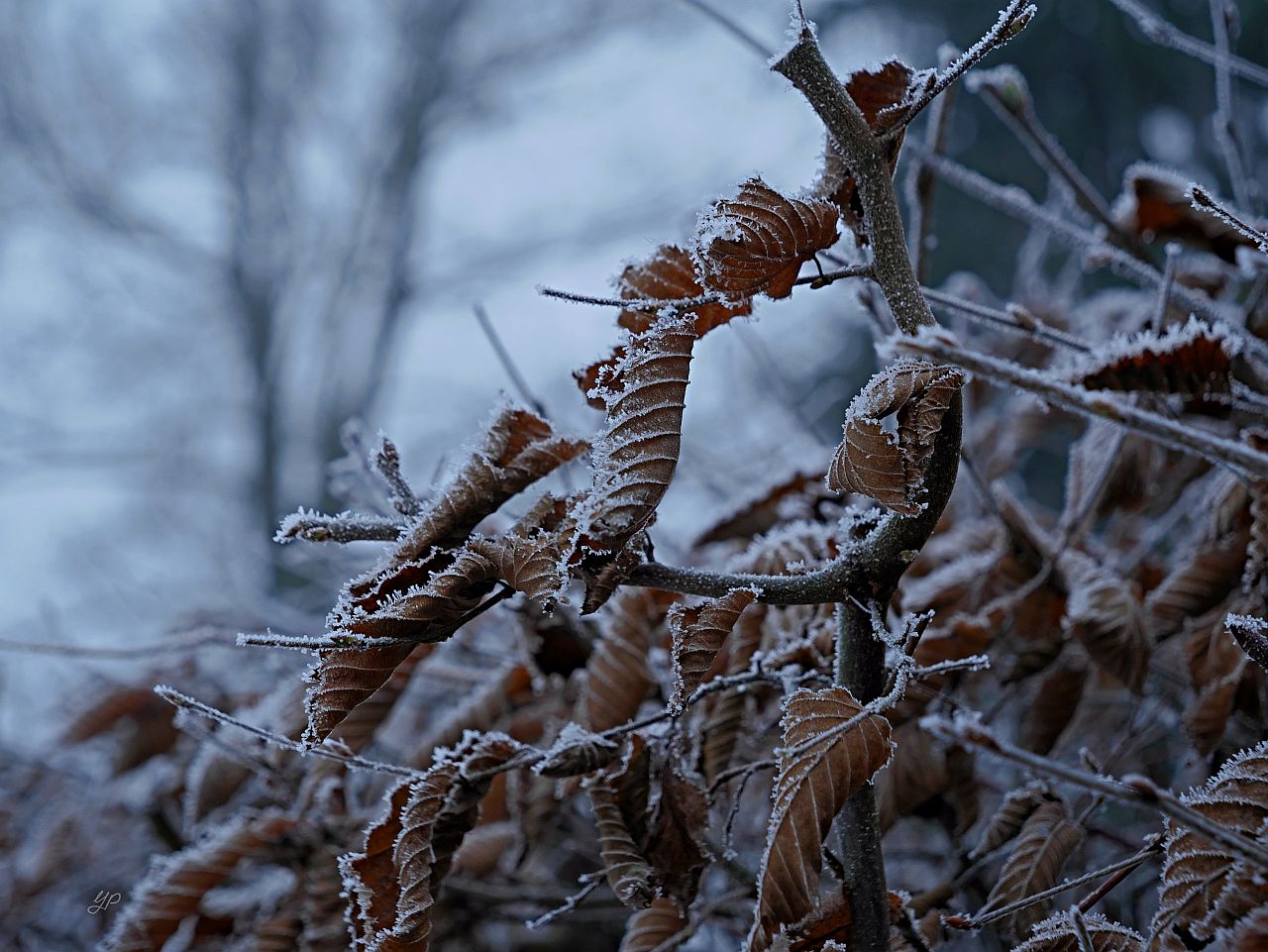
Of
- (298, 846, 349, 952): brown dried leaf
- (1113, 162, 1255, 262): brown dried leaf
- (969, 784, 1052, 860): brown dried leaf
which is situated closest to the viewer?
(969, 784, 1052, 860): brown dried leaf

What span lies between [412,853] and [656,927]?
259 mm

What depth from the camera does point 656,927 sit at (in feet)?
2.66

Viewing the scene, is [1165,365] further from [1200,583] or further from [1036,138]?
[1036,138]

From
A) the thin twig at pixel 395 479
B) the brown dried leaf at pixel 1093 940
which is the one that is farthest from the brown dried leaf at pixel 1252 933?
the thin twig at pixel 395 479

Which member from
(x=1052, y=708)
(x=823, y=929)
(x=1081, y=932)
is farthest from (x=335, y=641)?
(x=1052, y=708)

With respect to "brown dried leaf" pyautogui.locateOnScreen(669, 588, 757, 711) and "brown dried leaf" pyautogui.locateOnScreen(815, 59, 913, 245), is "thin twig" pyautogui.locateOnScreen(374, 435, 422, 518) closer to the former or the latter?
"brown dried leaf" pyautogui.locateOnScreen(669, 588, 757, 711)

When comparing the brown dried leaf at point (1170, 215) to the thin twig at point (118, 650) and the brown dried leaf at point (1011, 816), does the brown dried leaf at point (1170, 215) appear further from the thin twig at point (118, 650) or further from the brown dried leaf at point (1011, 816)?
the thin twig at point (118, 650)

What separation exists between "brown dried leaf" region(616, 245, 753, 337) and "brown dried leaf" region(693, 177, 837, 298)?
3 cm

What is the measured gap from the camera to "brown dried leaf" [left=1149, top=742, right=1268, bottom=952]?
567 millimetres

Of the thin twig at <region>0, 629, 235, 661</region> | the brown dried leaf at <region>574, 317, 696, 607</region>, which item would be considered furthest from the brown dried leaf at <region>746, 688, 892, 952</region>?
the thin twig at <region>0, 629, 235, 661</region>

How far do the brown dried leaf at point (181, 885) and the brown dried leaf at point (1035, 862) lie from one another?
72 centimetres

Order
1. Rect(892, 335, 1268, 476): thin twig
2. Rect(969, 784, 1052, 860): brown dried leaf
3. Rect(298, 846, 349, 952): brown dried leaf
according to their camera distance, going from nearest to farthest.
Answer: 1. Rect(892, 335, 1268, 476): thin twig
2. Rect(969, 784, 1052, 860): brown dried leaf
3. Rect(298, 846, 349, 952): brown dried leaf

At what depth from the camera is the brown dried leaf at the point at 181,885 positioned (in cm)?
96

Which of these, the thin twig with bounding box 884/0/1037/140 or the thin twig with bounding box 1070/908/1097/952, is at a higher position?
the thin twig with bounding box 884/0/1037/140
